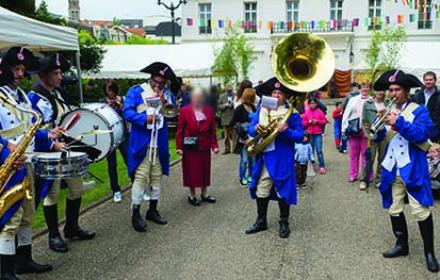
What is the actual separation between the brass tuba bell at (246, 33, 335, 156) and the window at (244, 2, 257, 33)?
3783 centimetres

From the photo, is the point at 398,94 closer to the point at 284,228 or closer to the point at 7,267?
the point at 284,228

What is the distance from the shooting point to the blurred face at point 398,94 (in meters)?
5.11

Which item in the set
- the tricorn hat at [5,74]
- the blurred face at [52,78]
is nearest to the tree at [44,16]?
the blurred face at [52,78]

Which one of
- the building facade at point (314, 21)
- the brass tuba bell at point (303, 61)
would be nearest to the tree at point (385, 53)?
the building facade at point (314, 21)

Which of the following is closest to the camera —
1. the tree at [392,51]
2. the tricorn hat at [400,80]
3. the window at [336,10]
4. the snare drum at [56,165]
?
the snare drum at [56,165]

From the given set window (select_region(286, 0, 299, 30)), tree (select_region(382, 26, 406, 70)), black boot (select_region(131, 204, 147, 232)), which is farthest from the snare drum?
window (select_region(286, 0, 299, 30))

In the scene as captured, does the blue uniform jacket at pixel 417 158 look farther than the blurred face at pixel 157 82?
No

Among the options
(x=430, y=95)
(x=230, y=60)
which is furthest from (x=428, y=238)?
(x=230, y=60)

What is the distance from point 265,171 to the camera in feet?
20.2

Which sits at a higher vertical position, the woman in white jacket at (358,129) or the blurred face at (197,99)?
the blurred face at (197,99)

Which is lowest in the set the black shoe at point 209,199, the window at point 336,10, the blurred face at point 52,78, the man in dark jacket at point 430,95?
the black shoe at point 209,199

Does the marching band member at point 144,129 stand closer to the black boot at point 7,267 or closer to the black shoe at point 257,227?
the black shoe at point 257,227

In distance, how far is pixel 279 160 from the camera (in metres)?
6.06

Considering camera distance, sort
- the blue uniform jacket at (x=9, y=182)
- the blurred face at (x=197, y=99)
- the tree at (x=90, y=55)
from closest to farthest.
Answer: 1. the blue uniform jacket at (x=9, y=182)
2. the blurred face at (x=197, y=99)
3. the tree at (x=90, y=55)
